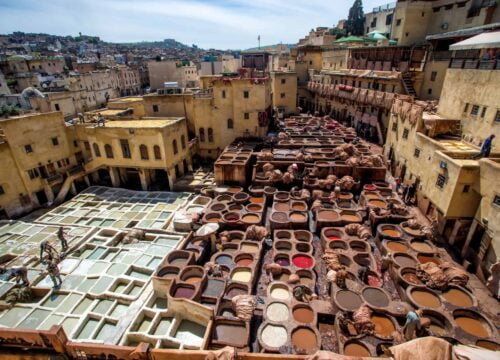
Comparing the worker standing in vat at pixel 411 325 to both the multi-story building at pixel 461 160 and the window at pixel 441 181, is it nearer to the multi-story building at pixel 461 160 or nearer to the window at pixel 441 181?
the multi-story building at pixel 461 160

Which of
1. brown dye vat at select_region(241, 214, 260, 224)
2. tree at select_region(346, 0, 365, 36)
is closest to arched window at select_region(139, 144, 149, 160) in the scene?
brown dye vat at select_region(241, 214, 260, 224)

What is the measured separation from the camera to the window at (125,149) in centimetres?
2772

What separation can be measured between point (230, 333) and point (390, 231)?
13769mm

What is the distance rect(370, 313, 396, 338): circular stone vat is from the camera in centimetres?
1296

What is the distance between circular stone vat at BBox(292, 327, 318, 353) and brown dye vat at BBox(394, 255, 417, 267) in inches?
313

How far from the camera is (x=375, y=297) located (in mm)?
14859

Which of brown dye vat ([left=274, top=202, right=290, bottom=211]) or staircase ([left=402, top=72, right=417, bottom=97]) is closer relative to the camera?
brown dye vat ([left=274, top=202, right=290, bottom=211])

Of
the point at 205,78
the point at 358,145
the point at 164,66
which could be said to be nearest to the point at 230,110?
the point at 205,78

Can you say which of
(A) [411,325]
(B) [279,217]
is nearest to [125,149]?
(B) [279,217]

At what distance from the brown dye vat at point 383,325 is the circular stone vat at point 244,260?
7.97 m

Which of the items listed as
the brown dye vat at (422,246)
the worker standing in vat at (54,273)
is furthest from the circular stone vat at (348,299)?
the worker standing in vat at (54,273)

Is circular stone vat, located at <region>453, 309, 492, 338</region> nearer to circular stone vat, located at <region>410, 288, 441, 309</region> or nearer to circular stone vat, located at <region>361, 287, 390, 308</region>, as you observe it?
circular stone vat, located at <region>410, 288, 441, 309</region>

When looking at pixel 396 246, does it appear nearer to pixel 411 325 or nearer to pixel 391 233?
pixel 391 233

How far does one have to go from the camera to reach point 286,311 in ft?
47.2
